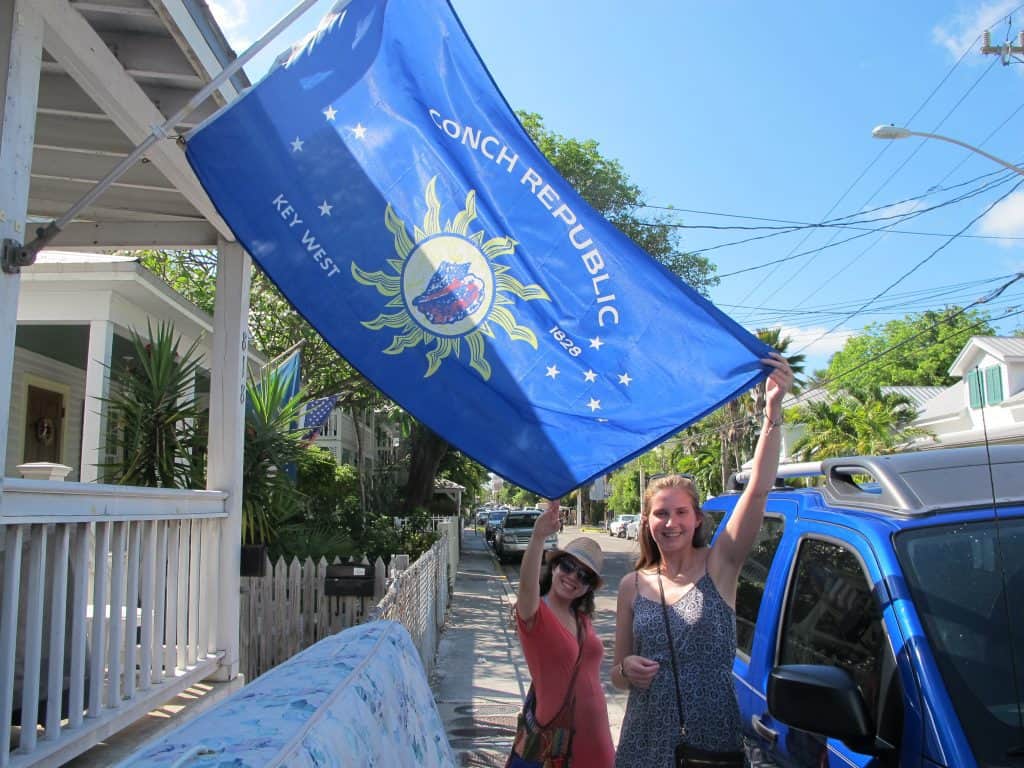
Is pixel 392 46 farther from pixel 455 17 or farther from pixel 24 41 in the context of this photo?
pixel 24 41

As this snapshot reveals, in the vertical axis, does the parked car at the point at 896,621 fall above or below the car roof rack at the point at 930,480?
below

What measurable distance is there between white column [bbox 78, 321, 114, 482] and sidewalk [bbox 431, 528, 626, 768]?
4.19m

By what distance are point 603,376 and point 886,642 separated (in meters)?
1.42

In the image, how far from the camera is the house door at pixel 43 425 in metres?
11.1

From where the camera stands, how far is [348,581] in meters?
9.50

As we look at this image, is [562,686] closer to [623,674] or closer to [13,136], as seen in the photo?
[623,674]

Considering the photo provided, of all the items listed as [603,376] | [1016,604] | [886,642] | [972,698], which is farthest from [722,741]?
[603,376]

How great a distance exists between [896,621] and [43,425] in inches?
449

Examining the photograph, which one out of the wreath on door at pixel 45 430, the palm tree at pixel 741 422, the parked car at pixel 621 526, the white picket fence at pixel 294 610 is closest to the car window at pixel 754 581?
the white picket fence at pixel 294 610

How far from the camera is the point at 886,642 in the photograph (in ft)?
8.00

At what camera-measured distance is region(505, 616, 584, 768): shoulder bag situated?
318 cm

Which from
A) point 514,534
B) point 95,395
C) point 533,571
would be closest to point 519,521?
point 514,534

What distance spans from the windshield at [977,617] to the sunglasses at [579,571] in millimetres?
1251

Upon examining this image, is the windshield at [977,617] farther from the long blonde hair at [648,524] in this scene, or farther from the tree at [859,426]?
the tree at [859,426]
